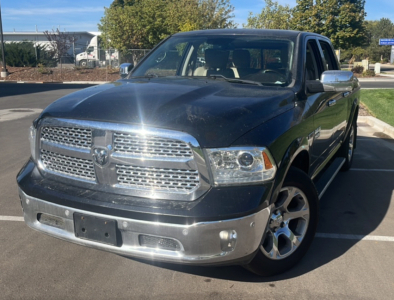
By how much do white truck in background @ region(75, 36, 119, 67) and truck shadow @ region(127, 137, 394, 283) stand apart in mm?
30740

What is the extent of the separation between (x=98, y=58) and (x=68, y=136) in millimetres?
37709

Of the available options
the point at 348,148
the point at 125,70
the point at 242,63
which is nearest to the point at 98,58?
the point at 348,148

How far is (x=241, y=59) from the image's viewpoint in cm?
456

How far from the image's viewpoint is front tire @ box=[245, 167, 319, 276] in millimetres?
3281

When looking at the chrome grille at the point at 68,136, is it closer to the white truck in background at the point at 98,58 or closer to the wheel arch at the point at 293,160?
the wheel arch at the point at 293,160

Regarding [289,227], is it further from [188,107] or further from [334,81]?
[334,81]

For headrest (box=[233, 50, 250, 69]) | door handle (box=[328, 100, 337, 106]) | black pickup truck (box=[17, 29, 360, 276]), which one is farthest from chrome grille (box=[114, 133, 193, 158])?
door handle (box=[328, 100, 337, 106])

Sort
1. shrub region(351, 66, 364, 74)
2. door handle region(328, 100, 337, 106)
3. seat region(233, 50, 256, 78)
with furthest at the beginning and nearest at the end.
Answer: shrub region(351, 66, 364, 74), door handle region(328, 100, 337, 106), seat region(233, 50, 256, 78)

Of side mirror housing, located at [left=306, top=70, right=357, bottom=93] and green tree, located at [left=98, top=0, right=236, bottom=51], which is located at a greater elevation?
green tree, located at [left=98, top=0, right=236, bottom=51]

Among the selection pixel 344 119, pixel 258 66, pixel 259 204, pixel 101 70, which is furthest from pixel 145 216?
pixel 101 70

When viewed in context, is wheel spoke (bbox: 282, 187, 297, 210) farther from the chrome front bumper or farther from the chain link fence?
the chain link fence

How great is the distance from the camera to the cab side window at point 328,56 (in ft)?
18.8

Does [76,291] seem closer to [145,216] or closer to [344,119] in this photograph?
[145,216]

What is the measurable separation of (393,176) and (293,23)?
40.8 m
